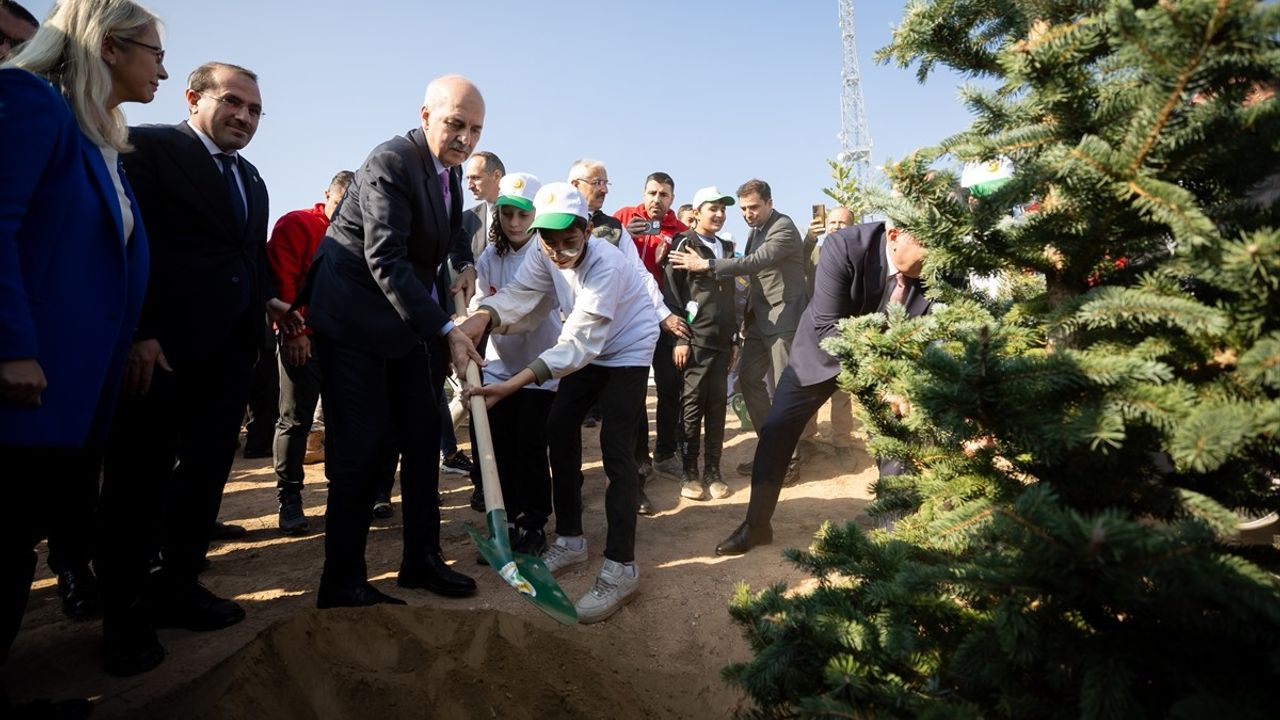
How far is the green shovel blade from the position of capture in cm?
256

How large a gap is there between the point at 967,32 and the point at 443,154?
2212 millimetres

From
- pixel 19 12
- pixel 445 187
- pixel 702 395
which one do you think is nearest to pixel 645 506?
pixel 702 395

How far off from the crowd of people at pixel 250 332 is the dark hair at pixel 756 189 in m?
1.90

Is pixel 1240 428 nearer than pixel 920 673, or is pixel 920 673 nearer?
pixel 1240 428

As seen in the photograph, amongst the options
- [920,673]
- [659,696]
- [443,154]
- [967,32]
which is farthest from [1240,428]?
[443,154]

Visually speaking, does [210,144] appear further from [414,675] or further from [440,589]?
[414,675]

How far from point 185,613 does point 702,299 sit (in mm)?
4022

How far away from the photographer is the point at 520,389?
3910 mm

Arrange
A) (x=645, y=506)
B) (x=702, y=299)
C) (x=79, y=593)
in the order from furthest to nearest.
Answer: (x=702, y=299), (x=645, y=506), (x=79, y=593)

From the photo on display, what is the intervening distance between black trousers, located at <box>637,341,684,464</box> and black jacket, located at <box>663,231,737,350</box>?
10.5 inches

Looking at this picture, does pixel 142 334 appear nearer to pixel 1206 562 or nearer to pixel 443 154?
pixel 443 154

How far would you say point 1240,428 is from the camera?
1.07 m

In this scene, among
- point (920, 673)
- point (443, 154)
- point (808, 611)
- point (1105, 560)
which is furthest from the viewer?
point (443, 154)

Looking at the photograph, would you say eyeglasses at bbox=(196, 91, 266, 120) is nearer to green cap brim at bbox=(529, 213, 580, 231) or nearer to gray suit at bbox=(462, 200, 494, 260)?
green cap brim at bbox=(529, 213, 580, 231)
